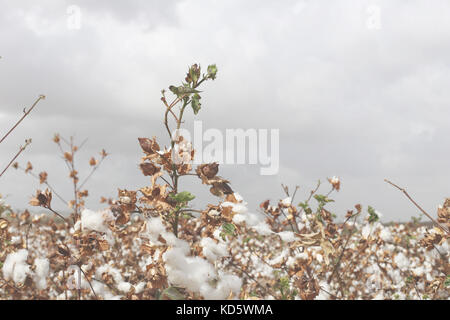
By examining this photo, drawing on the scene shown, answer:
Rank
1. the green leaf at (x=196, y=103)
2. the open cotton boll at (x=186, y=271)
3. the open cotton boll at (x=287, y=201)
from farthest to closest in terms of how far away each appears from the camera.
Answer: the open cotton boll at (x=287, y=201)
the green leaf at (x=196, y=103)
the open cotton boll at (x=186, y=271)

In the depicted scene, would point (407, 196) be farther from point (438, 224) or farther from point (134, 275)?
point (134, 275)

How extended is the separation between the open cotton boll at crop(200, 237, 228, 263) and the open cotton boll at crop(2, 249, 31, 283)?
4.44 feet

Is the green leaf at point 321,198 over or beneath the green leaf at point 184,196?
over

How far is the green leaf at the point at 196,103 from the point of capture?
129 cm

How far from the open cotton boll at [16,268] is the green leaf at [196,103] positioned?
148 cm

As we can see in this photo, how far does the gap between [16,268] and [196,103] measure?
153 cm

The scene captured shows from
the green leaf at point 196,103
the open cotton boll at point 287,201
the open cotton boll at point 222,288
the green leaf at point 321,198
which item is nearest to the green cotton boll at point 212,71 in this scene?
the green leaf at point 196,103

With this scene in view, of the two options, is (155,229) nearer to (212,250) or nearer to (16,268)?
(212,250)

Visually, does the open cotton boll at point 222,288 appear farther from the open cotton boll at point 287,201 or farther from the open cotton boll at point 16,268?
the open cotton boll at point 287,201

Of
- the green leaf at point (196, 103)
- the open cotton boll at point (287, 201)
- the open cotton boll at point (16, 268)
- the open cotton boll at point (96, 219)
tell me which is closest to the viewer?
the green leaf at point (196, 103)

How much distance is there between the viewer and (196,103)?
4.23 feet
